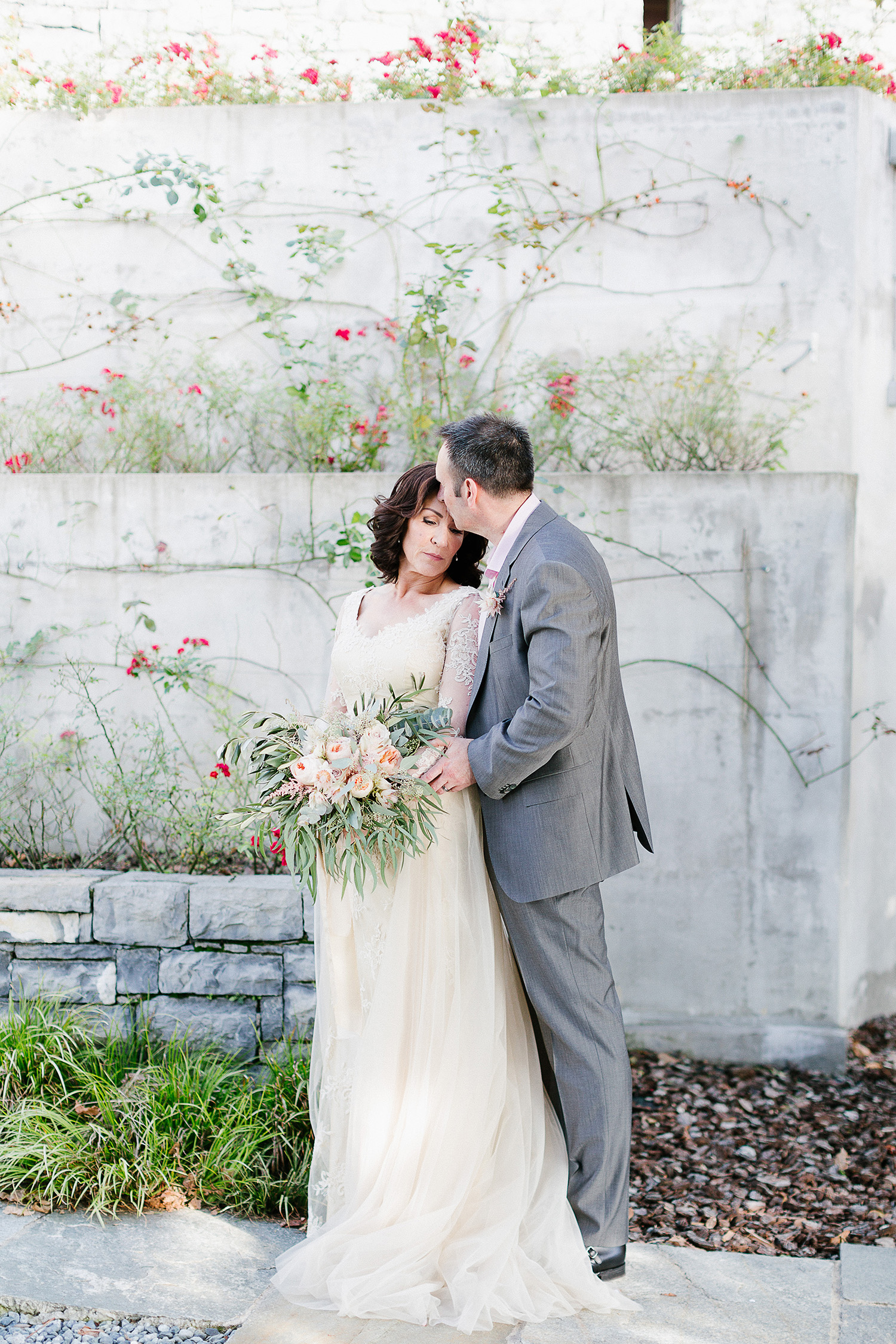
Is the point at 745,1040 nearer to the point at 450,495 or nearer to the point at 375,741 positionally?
the point at 375,741

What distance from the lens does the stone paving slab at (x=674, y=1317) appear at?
95.1 inches

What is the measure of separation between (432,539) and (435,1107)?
141 centimetres

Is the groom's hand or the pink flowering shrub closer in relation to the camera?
the groom's hand

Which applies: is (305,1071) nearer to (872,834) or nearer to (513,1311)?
(513,1311)

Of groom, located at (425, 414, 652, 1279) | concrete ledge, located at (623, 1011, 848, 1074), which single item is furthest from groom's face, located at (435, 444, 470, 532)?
concrete ledge, located at (623, 1011, 848, 1074)

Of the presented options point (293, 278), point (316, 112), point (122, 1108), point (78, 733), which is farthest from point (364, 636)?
point (316, 112)

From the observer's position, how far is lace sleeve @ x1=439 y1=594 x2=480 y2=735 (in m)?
2.74

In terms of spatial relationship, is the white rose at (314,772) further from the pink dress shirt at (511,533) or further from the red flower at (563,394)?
the red flower at (563,394)

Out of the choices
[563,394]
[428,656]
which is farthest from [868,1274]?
[563,394]

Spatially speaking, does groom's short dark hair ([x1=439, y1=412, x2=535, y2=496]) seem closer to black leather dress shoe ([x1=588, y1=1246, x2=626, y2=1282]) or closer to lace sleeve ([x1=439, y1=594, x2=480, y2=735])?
lace sleeve ([x1=439, y1=594, x2=480, y2=735])

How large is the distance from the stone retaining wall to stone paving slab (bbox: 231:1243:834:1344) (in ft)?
3.48

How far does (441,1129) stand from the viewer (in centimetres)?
260

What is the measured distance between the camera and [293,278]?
470cm

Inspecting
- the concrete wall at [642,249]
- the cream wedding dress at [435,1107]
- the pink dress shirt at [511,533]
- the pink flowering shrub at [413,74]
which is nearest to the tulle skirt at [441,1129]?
the cream wedding dress at [435,1107]
